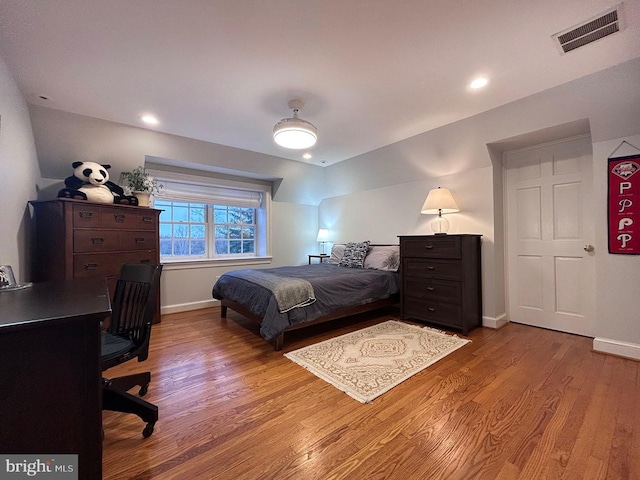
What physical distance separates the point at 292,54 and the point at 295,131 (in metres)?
0.63

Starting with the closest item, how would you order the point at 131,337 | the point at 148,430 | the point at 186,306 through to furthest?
the point at 148,430 → the point at 131,337 → the point at 186,306

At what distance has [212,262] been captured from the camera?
4.26m

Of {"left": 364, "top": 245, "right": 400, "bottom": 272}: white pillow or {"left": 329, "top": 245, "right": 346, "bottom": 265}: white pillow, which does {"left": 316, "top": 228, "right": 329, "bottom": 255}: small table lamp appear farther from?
{"left": 364, "top": 245, "right": 400, "bottom": 272}: white pillow

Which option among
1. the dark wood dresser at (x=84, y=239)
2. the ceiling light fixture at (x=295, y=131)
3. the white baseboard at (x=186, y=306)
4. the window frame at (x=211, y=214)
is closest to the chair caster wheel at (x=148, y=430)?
the dark wood dresser at (x=84, y=239)

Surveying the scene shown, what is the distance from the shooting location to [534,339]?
2.72 m

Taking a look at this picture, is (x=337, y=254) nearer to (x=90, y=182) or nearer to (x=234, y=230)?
(x=234, y=230)

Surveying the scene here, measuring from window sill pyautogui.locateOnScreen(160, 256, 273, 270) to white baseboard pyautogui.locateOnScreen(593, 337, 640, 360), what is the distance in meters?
4.27

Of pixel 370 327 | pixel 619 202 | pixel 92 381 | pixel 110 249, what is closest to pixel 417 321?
pixel 370 327

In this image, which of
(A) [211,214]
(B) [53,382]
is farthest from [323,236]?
(B) [53,382]

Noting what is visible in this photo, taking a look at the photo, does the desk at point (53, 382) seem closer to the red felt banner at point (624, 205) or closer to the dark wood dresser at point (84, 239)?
the dark wood dresser at point (84, 239)

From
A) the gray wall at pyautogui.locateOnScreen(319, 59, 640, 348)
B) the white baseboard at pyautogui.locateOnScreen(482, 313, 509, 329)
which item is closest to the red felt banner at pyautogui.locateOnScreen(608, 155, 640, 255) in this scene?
the gray wall at pyautogui.locateOnScreen(319, 59, 640, 348)

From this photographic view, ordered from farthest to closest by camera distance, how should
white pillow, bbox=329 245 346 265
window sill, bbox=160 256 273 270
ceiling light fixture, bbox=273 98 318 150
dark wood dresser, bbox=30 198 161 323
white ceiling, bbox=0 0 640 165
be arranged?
1. white pillow, bbox=329 245 346 265
2. window sill, bbox=160 256 273 270
3. dark wood dresser, bbox=30 198 161 323
4. ceiling light fixture, bbox=273 98 318 150
5. white ceiling, bbox=0 0 640 165

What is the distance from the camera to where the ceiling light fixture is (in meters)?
2.46

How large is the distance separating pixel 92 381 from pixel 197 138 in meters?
3.28
